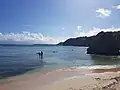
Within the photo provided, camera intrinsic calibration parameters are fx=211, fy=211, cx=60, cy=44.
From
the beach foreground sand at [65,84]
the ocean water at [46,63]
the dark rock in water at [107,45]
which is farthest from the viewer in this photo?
the dark rock in water at [107,45]

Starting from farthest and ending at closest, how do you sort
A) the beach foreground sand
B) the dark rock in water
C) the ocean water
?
the dark rock in water → the ocean water → the beach foreground sand

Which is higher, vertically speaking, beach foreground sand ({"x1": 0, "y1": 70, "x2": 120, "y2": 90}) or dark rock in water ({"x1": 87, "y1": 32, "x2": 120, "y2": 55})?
dark rock in water ({"x1": 87, "y1": 32, "x2": 120, "y2": 55})

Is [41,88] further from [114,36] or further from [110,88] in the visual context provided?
[114,36]

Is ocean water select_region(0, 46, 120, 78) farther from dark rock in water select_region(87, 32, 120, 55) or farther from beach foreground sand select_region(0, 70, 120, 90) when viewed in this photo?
dark rock in water select_region(87, 32, 120, 55)

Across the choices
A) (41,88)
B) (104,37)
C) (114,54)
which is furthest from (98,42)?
(41,88)

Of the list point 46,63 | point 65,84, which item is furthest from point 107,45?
point 65,84

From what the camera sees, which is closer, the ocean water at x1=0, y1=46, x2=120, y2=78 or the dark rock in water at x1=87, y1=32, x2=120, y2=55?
the ocean water at x1=0, y1=46, x2=120, y2=78

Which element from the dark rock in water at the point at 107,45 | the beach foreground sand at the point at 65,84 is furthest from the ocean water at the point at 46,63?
the dark rock in water at the point at 107,45

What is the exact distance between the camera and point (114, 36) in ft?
303

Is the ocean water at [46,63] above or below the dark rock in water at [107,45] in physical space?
below

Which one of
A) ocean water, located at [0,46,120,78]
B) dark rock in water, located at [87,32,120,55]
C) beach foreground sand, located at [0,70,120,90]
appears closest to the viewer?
beach foreground sand, located at [0,70,120,90]

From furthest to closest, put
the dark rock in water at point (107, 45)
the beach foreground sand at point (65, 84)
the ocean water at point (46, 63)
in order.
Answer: the dark rock in water at point (107, 45) → the ocean water at point (46, 63) → the beach foreground sand at point (65, 84)

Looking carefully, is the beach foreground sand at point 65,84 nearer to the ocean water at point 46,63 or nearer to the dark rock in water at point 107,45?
the ocean water at point 46,63

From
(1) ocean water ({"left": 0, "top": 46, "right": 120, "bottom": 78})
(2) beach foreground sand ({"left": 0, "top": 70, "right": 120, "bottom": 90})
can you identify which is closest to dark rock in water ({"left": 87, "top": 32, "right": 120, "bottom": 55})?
(1) ocean water ({"left": 0, "top": 46, "right": 120, "bottom": 78})
